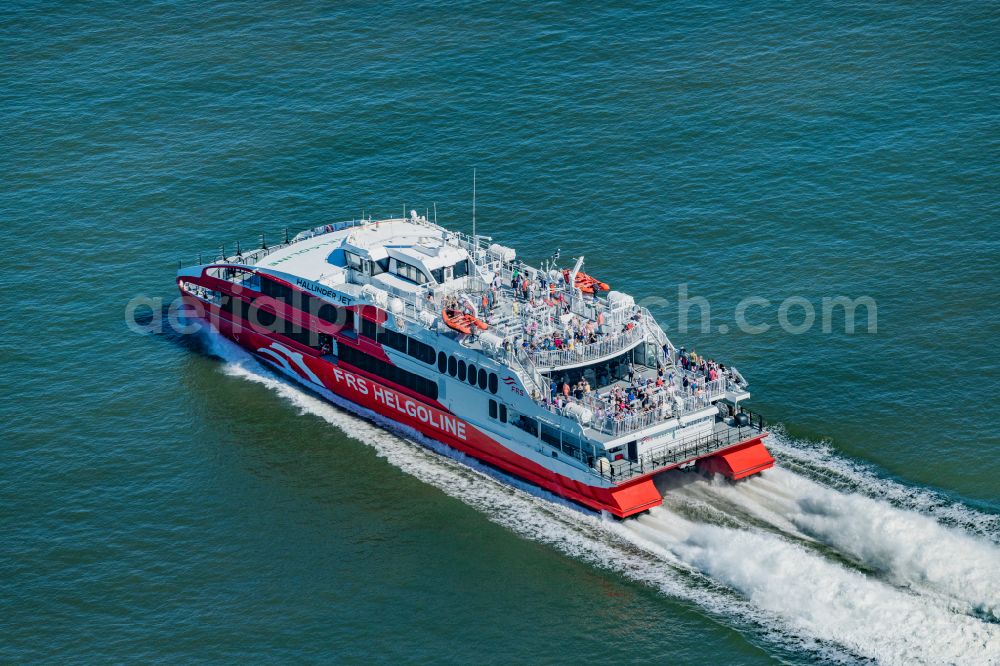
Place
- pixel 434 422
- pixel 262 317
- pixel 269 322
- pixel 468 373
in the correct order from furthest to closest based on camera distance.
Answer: pixel 262 317 → pixel 269 322 → pixel 434 422 → pixel 468 373

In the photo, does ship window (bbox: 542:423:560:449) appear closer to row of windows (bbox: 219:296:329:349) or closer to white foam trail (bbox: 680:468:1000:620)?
white foam trail (bbox: 680:468:1000:620)

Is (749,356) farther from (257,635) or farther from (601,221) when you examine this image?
(257,635)

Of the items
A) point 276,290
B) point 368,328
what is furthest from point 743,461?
point 276,290

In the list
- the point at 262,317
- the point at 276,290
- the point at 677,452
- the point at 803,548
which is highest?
the point at 276,290

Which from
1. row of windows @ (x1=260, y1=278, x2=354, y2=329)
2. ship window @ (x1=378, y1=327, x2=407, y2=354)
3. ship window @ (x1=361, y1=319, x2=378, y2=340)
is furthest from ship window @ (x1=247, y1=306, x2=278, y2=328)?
ship window @ (x1=378, y1=327, x2=407, y2=354)

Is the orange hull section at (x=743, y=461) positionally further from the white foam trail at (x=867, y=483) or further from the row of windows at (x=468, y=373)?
the row of windows at (x=468, y=373)

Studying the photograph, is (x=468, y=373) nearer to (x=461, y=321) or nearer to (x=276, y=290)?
(x=461, y=321)
